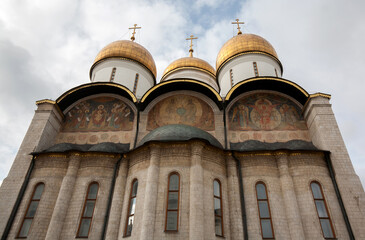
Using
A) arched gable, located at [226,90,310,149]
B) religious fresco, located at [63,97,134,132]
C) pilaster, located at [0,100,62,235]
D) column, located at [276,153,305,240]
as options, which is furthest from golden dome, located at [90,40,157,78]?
column, located at [276,153,305,240]

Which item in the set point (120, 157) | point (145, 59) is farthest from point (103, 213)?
point (145, 59)

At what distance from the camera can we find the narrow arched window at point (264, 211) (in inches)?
303

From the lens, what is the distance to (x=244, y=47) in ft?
46.7

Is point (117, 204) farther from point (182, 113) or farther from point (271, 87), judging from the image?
point (271, 87)

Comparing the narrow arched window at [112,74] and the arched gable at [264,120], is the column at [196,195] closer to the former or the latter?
the arched gable at [264,120]

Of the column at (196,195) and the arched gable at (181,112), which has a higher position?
the arched gable at (181,112)

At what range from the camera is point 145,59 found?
591 inches

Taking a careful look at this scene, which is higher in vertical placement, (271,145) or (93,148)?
(271,145)

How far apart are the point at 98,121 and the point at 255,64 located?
8464 millimetres

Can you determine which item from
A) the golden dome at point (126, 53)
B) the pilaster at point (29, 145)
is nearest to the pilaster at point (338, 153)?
the golden dome at point (126, 53)

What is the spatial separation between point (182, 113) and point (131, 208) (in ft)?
15.2

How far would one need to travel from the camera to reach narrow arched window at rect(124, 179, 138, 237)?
7.46 meters

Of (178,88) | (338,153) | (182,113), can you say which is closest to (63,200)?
(182,113)

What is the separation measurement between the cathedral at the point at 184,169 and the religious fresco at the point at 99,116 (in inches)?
1.7
